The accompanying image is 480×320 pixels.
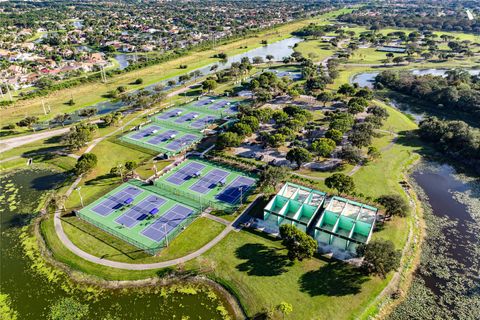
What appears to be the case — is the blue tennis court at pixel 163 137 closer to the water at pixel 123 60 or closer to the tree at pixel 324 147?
the tree at pixel 324 147

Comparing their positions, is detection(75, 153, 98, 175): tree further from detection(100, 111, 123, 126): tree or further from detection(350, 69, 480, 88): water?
detection(350, 69, 480, 88): water

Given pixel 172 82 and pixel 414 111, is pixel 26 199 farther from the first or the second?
pixel 414 111

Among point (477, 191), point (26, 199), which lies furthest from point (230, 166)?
point (477, 191)

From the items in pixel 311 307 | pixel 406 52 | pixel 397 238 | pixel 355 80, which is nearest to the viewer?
pixel 311 307

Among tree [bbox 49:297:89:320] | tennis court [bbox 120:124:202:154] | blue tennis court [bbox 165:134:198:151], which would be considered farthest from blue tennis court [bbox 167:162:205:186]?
tree [bbox 49:297:89:320]

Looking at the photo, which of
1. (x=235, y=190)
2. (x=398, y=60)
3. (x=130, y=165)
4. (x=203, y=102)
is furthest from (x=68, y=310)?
(x=398, y=60)

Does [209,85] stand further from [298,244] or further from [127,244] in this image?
[298,244]
